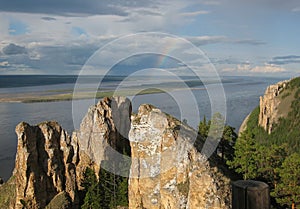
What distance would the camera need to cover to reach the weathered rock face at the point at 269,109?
146375 millimetres

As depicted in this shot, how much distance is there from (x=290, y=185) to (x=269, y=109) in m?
135

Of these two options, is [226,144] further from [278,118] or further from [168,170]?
[278,118]

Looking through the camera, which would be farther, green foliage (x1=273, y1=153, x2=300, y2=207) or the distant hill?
the distant hill

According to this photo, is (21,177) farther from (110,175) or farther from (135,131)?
(135,131)

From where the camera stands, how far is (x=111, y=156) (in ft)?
117

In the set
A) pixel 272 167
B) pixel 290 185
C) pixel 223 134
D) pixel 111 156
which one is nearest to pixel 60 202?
pixel 111 156

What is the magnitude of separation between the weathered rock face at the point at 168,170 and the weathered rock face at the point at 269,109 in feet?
422

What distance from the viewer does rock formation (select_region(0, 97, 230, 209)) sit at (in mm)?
21266

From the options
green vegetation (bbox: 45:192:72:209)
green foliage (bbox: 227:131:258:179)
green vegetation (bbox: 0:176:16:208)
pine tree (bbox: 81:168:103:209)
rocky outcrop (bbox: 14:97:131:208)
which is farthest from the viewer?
green vegetation (bbox: 0:176:16:208)

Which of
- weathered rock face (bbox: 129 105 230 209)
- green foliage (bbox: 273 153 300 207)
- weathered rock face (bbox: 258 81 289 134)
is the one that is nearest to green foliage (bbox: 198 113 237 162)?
green foliage (bbox: 273 153 300 207)

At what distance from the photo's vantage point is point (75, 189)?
116ft

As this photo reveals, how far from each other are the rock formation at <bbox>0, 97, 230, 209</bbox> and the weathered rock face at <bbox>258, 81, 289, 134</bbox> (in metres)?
118

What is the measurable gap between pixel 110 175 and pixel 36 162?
7540 millimetres

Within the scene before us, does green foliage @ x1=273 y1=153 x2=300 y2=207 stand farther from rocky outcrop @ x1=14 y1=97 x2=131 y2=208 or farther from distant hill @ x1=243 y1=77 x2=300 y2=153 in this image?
distant hill @ x1=243 y1=77 x2=300 y2=153
